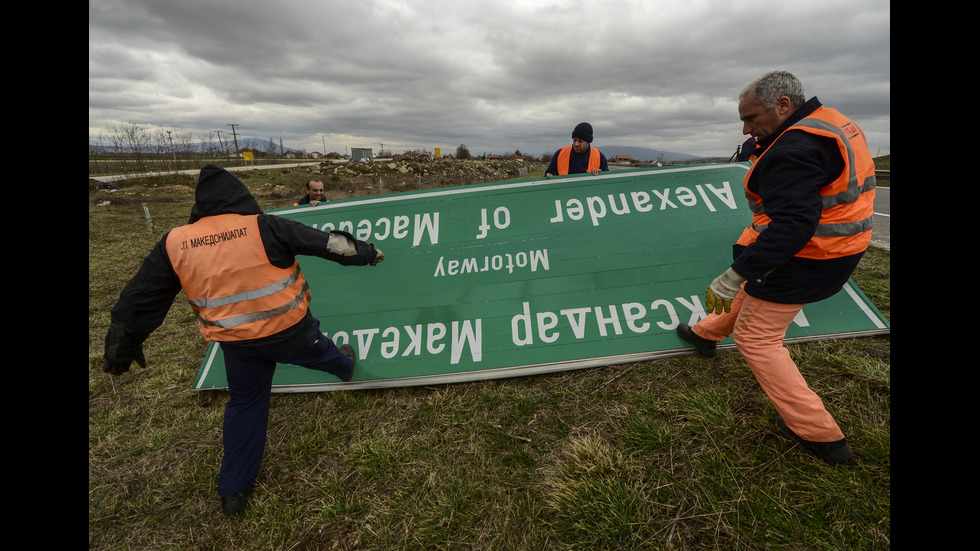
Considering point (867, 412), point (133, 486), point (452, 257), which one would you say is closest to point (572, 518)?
point (867, 412)

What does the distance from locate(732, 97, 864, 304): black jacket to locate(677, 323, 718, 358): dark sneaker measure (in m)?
1.09

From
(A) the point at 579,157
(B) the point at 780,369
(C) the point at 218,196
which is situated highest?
(A) the point at 579,157

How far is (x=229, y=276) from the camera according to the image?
2162mm

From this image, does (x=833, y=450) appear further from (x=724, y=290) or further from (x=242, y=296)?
(x=242, y=296)

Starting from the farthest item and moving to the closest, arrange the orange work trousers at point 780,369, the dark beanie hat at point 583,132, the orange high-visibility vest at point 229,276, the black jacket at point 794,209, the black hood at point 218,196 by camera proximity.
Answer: the dark beanie hat at point 583,132 < the black hood at point 218,196 < the orange high-visibility vest at point 229,276 < the orange work trousers at point 780,369 < the black jacket at point 794,209

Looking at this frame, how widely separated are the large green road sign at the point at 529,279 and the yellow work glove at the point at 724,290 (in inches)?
39.7

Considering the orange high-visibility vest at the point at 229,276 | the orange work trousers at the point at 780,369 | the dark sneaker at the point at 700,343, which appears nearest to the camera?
the orange work trousers at the point at 780,369

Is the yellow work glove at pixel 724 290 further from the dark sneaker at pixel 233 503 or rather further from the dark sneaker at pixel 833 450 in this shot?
the dark sneaker at pixel 233 503

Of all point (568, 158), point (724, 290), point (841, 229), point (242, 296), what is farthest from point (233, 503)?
point (568, 158)

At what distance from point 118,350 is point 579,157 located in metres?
5.74

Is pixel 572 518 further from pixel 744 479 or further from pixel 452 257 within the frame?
pixel 452 257

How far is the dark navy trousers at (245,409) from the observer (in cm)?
232

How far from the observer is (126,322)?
2.15 m

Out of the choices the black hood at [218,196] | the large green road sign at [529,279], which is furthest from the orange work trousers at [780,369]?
the black hood at [218,196]
